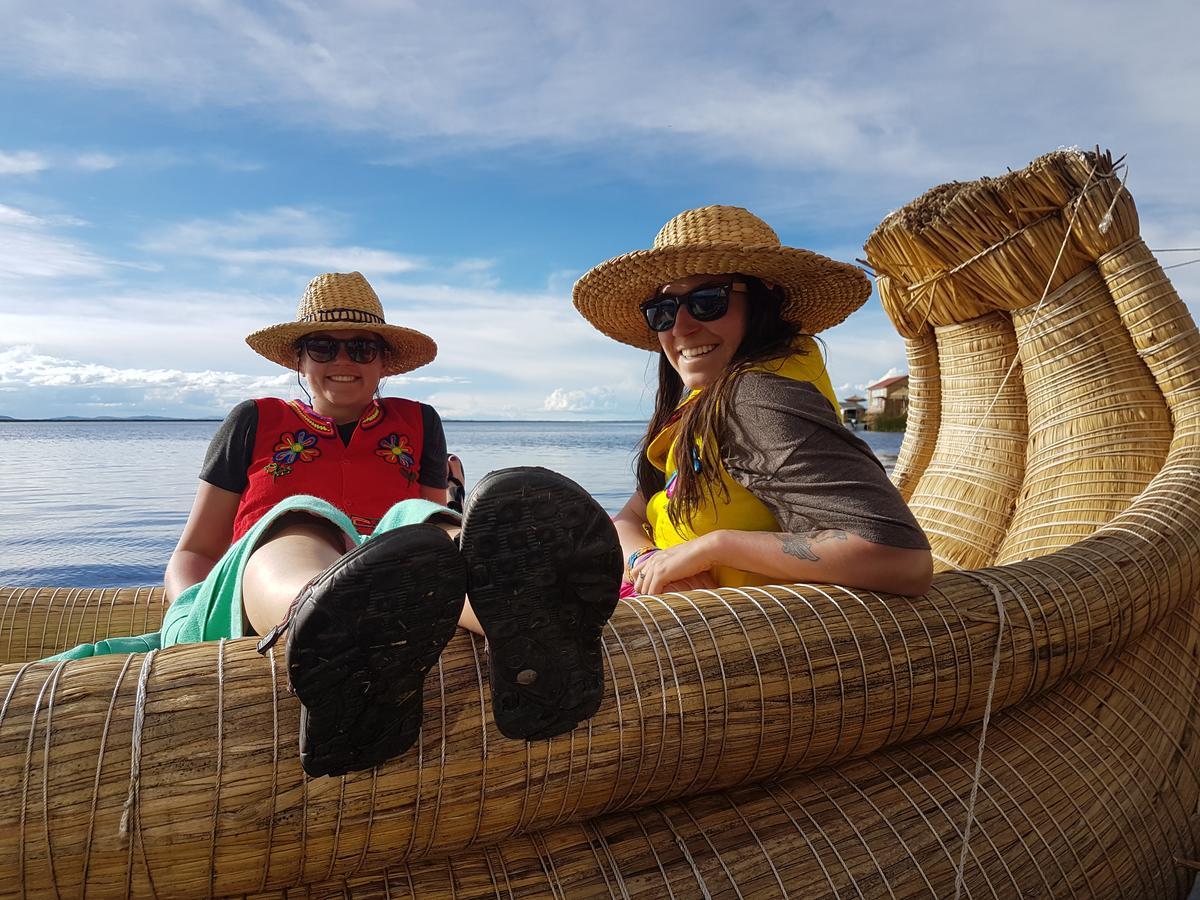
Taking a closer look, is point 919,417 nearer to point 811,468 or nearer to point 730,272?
point 730,272

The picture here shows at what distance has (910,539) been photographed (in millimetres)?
1765

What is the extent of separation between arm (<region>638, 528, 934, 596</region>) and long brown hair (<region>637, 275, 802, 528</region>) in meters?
0.17

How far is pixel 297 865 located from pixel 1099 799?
1.90 metres

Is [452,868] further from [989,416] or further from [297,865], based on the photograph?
[989,416]

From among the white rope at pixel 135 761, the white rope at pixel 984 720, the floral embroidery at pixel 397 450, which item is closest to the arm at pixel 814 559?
the white rope at pixel 984 720

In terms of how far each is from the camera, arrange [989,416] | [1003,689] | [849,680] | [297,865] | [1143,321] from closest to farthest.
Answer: [297,865]
[849,680]
[1003,689]
[1143,321]
[989,416]

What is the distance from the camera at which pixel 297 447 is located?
3.23 meters

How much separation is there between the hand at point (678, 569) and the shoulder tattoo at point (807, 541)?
0.18 m

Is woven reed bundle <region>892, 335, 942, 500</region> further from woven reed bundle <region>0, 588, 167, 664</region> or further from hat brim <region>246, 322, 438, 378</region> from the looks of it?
woven reed bundle <region>0, 588, 167, 664</region>

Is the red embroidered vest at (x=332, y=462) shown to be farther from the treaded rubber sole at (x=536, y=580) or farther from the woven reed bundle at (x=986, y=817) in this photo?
the treaded rubber sole at (x=536, y=580)

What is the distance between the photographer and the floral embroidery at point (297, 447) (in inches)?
125

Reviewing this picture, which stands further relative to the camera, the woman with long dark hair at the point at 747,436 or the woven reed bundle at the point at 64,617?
the woven reed bundle at the point at 64,617

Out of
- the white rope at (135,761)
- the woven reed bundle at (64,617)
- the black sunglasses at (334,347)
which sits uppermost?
the black sunglasses at (334,347)

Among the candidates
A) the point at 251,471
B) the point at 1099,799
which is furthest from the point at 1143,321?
the point at 251,471
